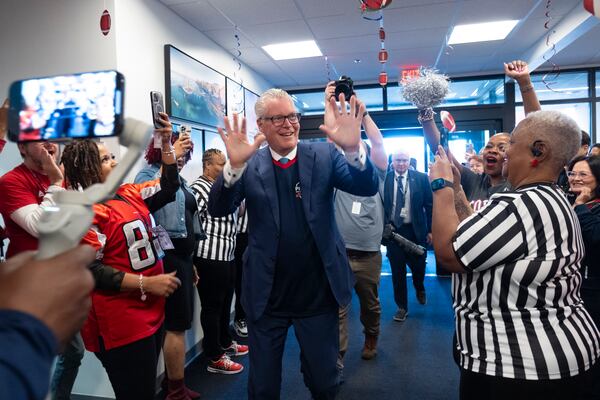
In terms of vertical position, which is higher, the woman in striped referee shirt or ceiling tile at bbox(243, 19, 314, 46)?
ceiling tile at bbox(243, 19, 314, 46)

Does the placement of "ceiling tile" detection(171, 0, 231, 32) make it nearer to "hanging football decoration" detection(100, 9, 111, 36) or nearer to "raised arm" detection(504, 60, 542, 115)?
"hanging football decoration" detection(100, 9, 111, 36)

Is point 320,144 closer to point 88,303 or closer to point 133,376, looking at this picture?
point 133,376

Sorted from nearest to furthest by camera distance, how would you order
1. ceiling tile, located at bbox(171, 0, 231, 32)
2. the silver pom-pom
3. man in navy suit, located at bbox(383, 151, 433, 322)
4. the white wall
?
the silver pom-pom
the white wall
ceiling tile, located at bbox(171, 0, 231, 32)
man in navy suit, located at bbox(383, 151, 433, 322)

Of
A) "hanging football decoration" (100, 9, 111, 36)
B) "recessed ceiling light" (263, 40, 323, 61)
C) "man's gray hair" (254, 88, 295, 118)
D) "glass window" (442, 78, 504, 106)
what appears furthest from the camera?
"glass window" (442, 78, 504, 106)

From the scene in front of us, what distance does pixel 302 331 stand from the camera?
1.67 meters

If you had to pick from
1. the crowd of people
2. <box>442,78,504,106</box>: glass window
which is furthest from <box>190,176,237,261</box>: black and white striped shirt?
<box>442,78,504,106</box>: glass window

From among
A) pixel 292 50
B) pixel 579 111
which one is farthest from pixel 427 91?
pixel 579 111

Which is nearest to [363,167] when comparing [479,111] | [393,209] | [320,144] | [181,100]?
[320,144]

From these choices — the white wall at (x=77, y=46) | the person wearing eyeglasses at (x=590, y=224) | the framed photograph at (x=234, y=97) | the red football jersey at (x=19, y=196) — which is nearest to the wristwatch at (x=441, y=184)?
the person wearing eyeglasses at (x=590, y=224)

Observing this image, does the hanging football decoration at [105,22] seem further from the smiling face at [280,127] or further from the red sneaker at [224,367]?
the red sneaker at [224,367]

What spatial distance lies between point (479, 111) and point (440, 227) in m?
5.15

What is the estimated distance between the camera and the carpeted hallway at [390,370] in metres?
2.54

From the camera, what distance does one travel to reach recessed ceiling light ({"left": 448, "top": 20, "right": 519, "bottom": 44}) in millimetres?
3990

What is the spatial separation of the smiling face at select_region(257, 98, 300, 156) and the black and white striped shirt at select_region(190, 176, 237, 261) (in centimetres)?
126
